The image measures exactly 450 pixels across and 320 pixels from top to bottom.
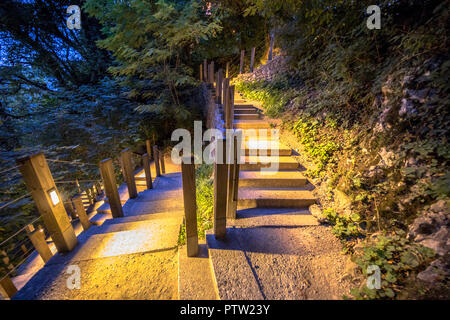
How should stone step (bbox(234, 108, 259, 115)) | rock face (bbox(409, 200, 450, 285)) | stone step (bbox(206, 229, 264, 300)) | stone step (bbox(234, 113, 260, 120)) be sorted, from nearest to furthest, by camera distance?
rock face (bbox(409, 200, 450, 285)), stone step (bbox(206, 229, 264, 300)), stone step (bbox(234, 113, 260, 120)), stone step (bbox(234, 108, 259, 115))

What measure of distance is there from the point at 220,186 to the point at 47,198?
179 cm

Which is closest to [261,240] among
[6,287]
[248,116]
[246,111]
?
[6,287]

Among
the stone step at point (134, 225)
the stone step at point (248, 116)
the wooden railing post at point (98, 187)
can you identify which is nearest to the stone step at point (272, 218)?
the stone step at point (134, 225)

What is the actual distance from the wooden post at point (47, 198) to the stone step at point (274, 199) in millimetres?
2191

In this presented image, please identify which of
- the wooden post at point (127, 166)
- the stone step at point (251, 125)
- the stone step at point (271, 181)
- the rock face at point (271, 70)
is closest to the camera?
the stone step at point (271, 181)

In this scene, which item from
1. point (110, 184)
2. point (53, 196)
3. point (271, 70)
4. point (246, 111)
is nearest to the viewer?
point (53, 196)

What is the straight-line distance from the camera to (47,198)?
70.1 inches

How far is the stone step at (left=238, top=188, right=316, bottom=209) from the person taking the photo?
2.78 metres

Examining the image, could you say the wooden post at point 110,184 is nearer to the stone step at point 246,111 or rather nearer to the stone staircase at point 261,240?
the stone staircase at point 261,240

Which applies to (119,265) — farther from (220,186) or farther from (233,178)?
(233,178)

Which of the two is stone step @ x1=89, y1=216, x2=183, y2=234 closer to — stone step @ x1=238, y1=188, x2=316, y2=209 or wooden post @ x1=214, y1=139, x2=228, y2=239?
wooden post @ x1=214, y1=139, x2=228, y2=239

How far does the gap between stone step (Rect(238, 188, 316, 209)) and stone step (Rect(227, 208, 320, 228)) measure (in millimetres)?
79

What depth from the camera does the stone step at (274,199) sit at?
278cm

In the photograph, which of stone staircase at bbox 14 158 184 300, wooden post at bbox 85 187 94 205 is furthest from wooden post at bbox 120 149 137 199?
wooden post at bbox 85 187 94 205
